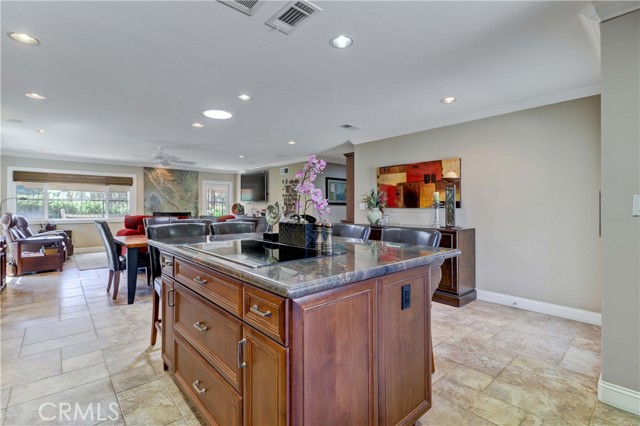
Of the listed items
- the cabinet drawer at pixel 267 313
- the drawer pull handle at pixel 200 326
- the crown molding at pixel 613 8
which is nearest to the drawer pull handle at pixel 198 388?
the drawer pull handle at pixel 200 326

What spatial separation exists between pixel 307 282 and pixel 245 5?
165 centimetres

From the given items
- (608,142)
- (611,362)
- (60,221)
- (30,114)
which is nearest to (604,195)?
(608,142)

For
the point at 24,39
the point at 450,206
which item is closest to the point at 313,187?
the point at 24,39

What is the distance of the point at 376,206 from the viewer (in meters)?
4.59

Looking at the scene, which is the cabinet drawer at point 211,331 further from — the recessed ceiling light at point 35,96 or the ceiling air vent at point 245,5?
the recessed ceiling light at point 35,96

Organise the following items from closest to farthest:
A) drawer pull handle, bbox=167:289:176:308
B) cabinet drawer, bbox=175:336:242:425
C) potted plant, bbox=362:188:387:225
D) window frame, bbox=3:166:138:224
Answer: cabinet drawer, bbox=175:336:242:425, drawer pull handle, bbox=167:289:176:308, potted plant, bbox=362:188:387:225, window frame, bbox=3:166:138:224

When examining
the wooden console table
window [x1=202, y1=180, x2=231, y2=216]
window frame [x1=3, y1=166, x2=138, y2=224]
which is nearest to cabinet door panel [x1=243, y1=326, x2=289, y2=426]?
the wooden console table

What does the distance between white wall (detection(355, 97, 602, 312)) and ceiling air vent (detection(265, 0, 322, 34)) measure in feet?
9.41

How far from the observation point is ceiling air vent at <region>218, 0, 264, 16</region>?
171 centimetres

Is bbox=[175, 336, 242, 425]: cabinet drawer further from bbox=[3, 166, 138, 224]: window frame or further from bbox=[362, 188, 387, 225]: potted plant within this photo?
bbox=[3, 166, 138, 224]: window frame

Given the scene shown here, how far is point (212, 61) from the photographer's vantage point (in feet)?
8.01

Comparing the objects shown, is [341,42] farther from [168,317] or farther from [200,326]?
[168,317]

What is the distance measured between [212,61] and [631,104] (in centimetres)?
282

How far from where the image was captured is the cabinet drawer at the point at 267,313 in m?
1.04
